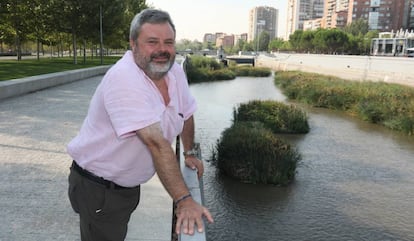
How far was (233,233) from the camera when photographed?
7.52 m

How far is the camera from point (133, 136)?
189 cm

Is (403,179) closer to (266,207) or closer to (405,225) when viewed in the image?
(405,225)

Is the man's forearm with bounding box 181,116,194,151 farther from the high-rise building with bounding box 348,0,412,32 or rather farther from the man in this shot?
the high-rise building with bounding box 348,0,412,32

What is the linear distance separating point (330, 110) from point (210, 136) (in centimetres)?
994

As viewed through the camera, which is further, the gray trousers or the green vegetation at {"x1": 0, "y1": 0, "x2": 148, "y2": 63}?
the green vegetation at {"x1": 0, "y1": 0, "x2": 148, "y2": 63}

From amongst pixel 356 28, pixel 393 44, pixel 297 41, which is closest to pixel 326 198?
pixel 393 44

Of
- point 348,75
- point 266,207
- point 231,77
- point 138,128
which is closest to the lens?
point 138,128

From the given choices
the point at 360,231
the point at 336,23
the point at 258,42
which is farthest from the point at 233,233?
the point at 336,23

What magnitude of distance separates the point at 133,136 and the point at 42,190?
10.1 ft

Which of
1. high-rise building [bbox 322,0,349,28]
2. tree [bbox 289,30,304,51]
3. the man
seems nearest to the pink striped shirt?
the man

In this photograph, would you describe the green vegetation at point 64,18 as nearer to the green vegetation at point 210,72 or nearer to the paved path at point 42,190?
the green vegetation at point 210,72

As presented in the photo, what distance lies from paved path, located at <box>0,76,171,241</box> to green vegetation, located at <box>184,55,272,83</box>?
2975 centimetres

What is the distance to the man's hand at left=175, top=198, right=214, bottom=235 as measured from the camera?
5.62ft

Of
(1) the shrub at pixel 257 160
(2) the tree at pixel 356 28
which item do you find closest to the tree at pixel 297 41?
(2) the tree at pixel 356 28
